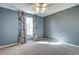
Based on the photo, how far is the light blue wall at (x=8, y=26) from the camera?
390 cm

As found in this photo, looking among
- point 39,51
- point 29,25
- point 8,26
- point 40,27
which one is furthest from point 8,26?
point 40,27

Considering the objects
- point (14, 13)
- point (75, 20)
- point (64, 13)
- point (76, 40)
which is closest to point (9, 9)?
point (14, 13)

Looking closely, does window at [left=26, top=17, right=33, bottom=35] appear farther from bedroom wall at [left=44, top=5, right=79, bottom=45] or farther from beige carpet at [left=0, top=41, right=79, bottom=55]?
beige carpet at [left=0, top=41, right=79, bottom=55]

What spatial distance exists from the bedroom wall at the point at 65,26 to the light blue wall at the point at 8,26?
8.47 feet

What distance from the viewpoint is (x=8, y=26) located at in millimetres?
4164

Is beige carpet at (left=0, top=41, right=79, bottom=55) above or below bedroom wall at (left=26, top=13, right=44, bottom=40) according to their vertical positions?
below

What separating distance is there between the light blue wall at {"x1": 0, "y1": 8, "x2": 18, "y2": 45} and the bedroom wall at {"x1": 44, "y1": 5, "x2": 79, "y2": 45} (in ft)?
8.47

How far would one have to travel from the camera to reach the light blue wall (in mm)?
3897

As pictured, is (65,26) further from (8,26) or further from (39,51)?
(8,26)

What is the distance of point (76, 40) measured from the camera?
412cm

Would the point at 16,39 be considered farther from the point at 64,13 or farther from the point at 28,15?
the point at 64,13

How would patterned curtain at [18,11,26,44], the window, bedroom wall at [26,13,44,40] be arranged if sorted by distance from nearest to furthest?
patterned curtain at [18,11,26,44]
the window
bedroom wall at [26,13,44,40]

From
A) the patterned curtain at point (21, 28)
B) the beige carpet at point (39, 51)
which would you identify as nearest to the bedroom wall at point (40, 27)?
the patterned curtain at point (21, 28)

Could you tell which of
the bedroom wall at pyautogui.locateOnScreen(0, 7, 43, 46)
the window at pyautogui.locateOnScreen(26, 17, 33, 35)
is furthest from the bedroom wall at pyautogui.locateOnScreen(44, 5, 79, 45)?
the bedroom wall at pyautogui.locateOnScreen(0, 7, 43, 46)
